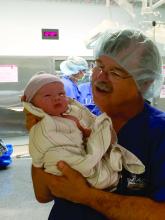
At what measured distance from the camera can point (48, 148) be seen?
98 cm

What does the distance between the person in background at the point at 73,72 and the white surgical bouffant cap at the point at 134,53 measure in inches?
91.3

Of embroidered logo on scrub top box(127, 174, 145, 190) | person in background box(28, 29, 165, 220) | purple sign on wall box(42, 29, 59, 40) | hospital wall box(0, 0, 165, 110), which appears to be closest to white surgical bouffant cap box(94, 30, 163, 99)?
person in background box(28, 29, 165, 220)

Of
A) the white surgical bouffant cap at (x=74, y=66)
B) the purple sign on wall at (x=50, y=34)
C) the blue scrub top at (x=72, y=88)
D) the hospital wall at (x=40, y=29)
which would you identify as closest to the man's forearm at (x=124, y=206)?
the blue scrub top at (x=72, y=88)

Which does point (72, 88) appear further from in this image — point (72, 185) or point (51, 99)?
point (72, 185)

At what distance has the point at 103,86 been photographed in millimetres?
1114

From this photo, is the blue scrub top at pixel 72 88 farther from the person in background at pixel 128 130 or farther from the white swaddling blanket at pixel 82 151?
the white swaddling blanket at pixel 82 151

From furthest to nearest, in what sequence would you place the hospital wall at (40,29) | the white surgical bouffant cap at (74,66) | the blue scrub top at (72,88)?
the hospital wall at (40,29) → the white surgical bouffant cap at (74,66) → the blue scrub top at (72,88)

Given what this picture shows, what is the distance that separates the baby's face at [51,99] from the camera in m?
1.07

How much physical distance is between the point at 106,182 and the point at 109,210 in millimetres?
83

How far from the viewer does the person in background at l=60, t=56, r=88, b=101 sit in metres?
3.55

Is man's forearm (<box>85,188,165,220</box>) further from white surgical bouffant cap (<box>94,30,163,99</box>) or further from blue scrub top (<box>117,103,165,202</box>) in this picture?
white surgical bouffant cap (<box>94,30,163,99</box>)

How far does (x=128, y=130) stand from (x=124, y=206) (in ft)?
0.94

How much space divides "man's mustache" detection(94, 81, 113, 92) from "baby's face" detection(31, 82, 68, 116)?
0.12 m

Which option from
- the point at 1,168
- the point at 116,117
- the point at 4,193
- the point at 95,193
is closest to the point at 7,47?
the point at 1,168
